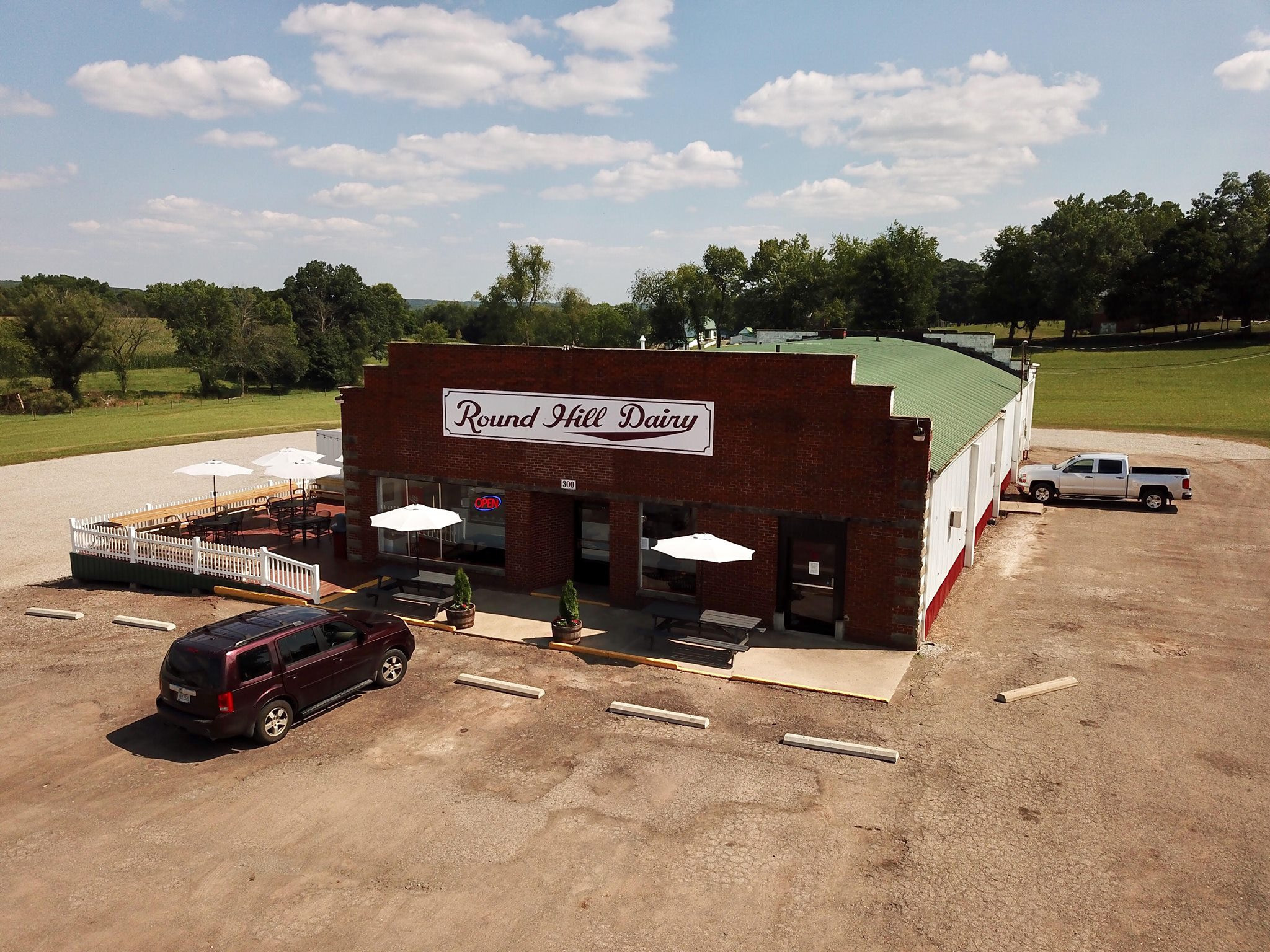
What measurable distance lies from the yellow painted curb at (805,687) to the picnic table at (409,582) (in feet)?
23.5

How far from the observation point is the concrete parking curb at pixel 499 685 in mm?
14781

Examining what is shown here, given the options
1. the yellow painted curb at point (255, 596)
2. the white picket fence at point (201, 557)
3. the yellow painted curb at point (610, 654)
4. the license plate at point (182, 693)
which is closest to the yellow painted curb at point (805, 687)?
the yellow painted curb at point (610, 654)

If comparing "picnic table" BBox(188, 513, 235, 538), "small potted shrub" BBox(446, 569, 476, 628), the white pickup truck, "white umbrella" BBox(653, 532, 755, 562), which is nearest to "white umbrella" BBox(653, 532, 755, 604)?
"white umbrella" BBox(653, 532, 755, 562)

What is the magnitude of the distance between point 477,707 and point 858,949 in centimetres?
768

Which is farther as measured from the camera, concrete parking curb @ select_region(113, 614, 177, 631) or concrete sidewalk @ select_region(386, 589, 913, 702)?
concrete parking curb @ select_region(113, 614, 177, 631)

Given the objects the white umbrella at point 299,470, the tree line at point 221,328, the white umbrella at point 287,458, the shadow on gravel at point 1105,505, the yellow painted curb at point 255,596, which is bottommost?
the yellow painted curb at point 255,596

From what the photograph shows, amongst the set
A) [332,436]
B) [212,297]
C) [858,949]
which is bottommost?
[858,949]

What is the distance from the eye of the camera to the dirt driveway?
352 inches

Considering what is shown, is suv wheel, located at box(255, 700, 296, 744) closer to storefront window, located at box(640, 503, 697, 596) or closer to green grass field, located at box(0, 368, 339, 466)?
storefront window, located at box(640, 503, 697, 596)

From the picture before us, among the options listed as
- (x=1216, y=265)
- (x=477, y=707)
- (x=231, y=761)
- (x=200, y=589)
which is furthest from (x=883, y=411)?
(x=1216, y=265)

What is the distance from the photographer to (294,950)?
8531 millimetres

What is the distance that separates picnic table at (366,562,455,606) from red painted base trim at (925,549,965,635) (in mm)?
10442

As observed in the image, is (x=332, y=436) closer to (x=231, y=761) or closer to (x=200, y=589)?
(x=200, y=589)

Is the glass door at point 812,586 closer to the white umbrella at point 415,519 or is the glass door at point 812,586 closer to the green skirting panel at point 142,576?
the white umbrella at point 415,519
